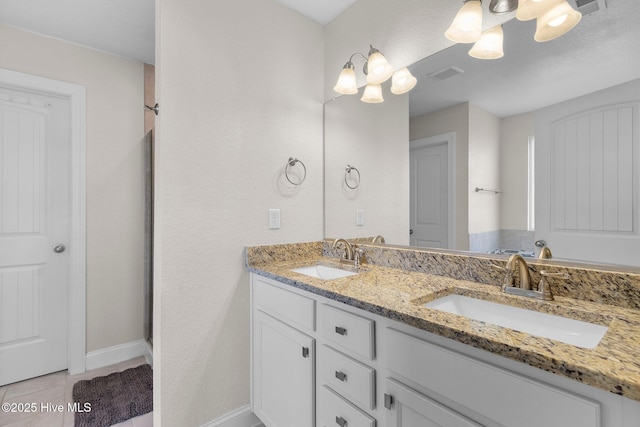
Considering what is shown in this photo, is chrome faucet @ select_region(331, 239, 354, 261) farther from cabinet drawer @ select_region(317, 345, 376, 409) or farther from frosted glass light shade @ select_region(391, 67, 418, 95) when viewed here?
frosted glass light shade @ select_region(391, 67, 418, 95)

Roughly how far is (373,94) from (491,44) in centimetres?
68

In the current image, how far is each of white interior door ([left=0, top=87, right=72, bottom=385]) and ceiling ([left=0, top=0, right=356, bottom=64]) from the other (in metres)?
0.47

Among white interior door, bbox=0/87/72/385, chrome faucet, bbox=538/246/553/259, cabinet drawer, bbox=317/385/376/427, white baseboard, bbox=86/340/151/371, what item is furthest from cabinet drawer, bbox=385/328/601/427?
white interior door, bbox=0/87/72/385

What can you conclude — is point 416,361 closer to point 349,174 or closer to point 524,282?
point 524,282

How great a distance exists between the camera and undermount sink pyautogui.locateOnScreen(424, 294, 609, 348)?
868 mm

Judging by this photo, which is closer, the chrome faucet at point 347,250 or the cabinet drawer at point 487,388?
the cabinet drawer at point 487,388

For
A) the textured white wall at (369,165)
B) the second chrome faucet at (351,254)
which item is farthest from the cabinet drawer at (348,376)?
the textured white wall at (369,165)

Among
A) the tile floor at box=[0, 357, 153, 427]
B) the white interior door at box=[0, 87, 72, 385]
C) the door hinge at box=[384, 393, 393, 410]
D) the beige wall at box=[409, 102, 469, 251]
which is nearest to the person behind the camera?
the door hinge at box=[384, 393, 393, 410]

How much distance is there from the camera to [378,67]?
→ 1670 millimetres

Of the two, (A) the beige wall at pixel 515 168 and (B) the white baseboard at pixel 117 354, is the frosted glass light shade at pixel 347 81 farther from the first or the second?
(B) the white baseboard at pixel 117 354

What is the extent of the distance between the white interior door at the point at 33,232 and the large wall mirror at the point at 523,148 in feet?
7.75

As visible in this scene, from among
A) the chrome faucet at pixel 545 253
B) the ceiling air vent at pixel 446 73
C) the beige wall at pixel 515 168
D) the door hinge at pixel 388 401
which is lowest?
the door hinge at pixel 388 401

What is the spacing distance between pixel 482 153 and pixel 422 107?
40 centimetres

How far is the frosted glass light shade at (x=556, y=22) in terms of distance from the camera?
1049mm
